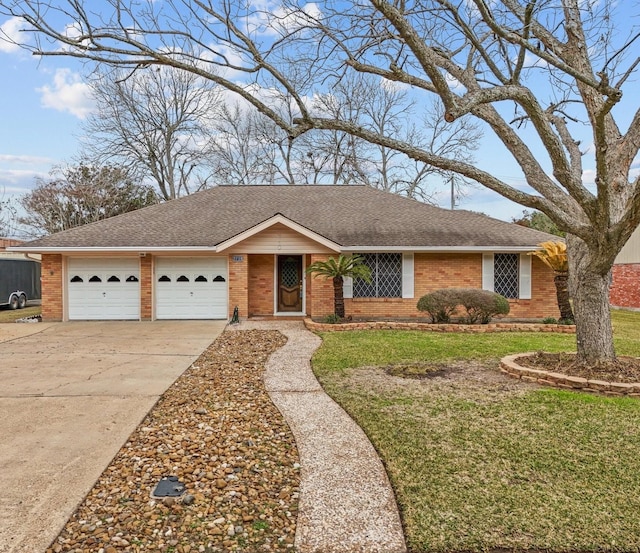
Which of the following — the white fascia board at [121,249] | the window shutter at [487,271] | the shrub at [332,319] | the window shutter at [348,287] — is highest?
the white fascia board at [121,249]

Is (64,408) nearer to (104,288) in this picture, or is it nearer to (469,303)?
(469,303)

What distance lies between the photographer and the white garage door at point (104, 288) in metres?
14.5

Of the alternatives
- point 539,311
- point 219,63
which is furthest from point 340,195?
point 219,63

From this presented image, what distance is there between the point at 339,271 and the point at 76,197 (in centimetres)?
2287

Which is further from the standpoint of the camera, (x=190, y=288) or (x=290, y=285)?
(x=290, y=285)

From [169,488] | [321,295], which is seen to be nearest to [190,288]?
[321,295]

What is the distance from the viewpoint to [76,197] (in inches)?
1109

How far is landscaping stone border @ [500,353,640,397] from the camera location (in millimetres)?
5918

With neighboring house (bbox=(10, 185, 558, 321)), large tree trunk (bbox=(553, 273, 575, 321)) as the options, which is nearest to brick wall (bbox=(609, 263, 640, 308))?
neighboring house (bbox=(10, 185, 558, 321))

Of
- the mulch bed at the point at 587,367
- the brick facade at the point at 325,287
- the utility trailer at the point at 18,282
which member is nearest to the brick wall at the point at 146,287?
the brick facade at the point at 325,287

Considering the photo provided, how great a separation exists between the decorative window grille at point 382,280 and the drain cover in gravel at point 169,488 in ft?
37.1

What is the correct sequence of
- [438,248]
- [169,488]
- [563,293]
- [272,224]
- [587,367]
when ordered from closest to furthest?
[169,488], [587,367], [563,293], [272,224], [438,248]

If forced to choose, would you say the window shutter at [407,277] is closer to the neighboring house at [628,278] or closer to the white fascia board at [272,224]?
the white fascia board at [272,224]

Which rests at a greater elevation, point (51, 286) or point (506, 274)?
point (506, 274)
